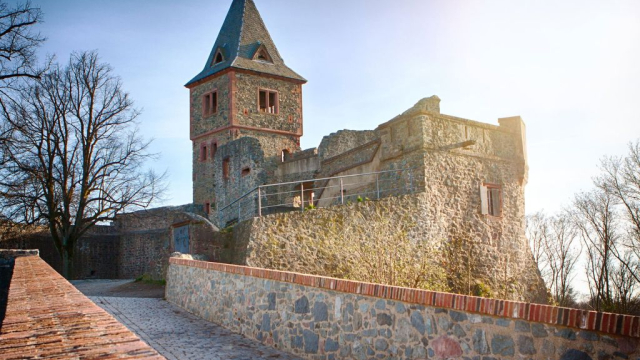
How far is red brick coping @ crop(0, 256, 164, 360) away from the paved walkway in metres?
4.06

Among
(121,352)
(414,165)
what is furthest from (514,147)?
(121,352)

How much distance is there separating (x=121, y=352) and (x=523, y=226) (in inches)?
776

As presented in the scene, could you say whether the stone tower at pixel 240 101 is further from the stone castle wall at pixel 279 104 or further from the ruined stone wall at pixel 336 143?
the ruined stone wall at pixel 336 143

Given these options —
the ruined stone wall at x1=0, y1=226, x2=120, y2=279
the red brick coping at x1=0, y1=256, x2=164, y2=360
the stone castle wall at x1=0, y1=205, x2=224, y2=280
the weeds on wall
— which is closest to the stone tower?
the stone castle wall at x1=0, y1=205, x2=224, y2=280

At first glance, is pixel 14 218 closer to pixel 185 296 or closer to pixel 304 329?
pixel 185 296

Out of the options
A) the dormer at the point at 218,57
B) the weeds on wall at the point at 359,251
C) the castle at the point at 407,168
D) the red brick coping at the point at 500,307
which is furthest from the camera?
the dormer at the point at 218,57

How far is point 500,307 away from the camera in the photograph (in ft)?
18.6

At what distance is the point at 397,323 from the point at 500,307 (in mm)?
1573

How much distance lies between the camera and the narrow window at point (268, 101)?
122 ft

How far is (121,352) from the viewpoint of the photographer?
3215 millimetres

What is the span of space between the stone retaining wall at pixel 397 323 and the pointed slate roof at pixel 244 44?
87.6 feet

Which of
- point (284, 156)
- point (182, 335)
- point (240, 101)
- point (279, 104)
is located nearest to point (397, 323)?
point (182, 335)

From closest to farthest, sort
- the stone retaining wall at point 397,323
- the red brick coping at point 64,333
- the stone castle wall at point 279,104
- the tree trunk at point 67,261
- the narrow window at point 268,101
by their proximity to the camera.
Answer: the red brick coping at point 64,333, the stone retaining wall at point 397,323, the tree trunk at point 67,261, the stone castle wall at point 279,104, the narrow window at point 268,101

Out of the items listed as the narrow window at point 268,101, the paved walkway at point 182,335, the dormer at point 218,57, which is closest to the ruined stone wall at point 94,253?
the narrow window at point 268,101
